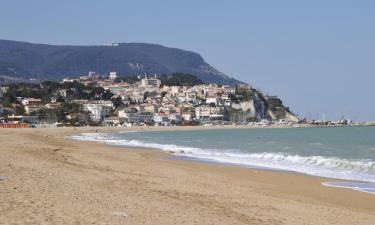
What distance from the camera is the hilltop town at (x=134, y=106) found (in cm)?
11671

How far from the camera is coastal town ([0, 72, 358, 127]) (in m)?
117

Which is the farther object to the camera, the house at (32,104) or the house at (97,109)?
the house at (97,109)

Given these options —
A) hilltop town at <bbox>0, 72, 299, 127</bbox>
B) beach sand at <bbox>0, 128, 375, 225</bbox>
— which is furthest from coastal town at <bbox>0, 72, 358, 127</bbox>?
beach sand at <bbox>0, 128, 375, 225</bbox>

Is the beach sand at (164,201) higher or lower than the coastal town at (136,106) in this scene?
lower

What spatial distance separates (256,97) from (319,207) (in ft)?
547

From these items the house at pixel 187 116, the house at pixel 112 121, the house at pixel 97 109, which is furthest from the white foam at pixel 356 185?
the house at pixel 187 116

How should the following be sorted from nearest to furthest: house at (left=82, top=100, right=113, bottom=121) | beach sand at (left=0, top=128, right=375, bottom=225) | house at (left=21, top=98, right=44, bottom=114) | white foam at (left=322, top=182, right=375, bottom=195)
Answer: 1. beach sand at (left=0, top=128, right=375, bottom=225)
2. white foam at (left=322, top=182, right=375, bottom=195)
3. house at (left=21, top=98, right=44, bottom=114)
4. house at (left=82, top=100, right=113, bottom=121)

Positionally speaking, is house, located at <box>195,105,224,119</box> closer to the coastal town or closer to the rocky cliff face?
the coastal town

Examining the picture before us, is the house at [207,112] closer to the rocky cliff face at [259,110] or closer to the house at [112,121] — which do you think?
the rocky cliff face at [259,110]

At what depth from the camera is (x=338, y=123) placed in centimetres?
18300

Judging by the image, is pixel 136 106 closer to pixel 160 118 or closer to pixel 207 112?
pixel 160 118

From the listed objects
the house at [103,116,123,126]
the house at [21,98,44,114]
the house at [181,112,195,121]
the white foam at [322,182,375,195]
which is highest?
the house at [21,98,44,114]

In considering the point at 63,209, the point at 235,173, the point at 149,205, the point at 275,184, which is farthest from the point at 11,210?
the point at 235,173

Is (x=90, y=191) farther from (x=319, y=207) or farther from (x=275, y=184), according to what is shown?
(x=275, y=184)
